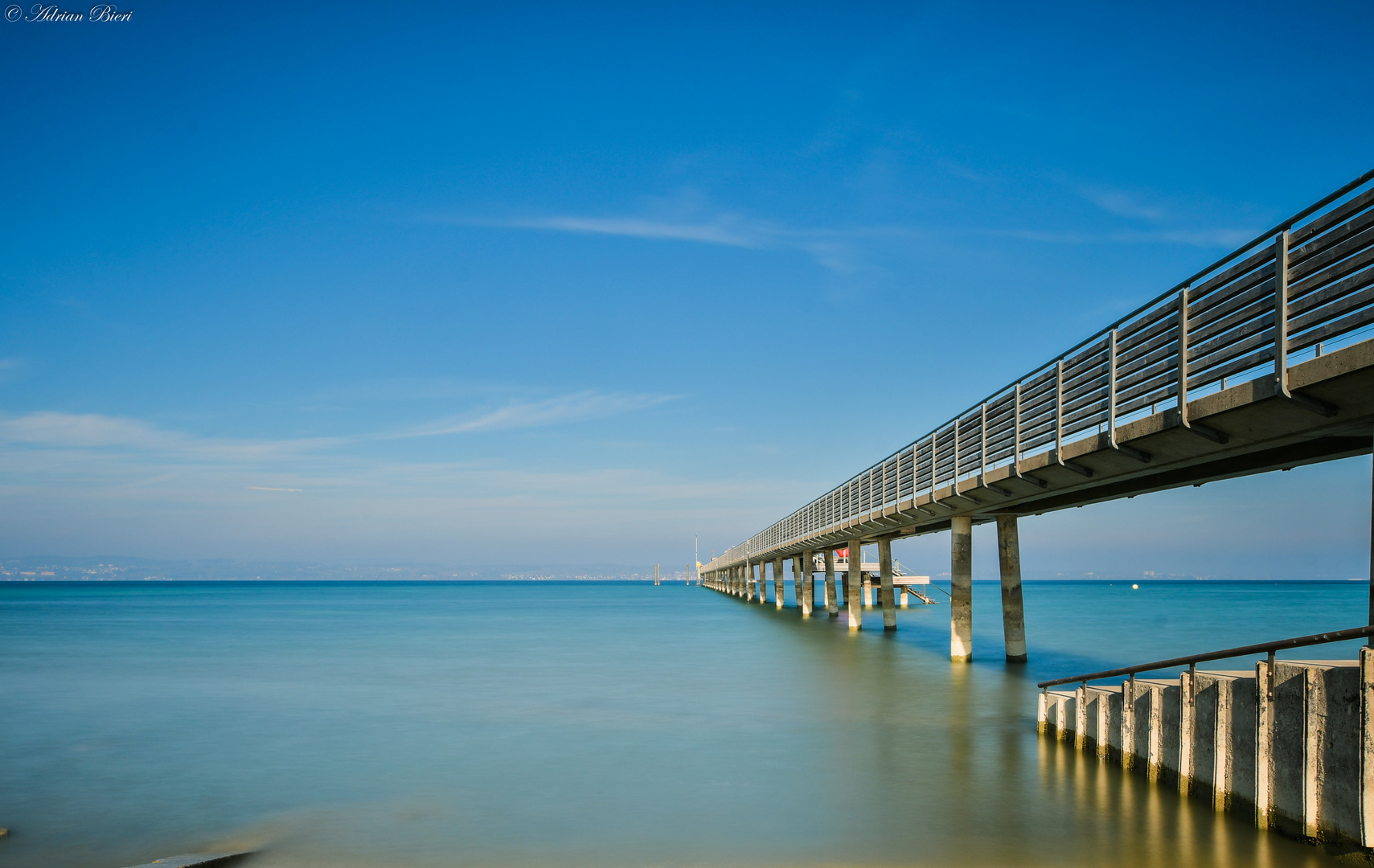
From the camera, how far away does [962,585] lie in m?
23.6

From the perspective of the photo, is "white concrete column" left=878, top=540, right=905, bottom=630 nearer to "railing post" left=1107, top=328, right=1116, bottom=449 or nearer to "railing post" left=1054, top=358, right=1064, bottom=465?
"railing post" left=1054, top=358, right=1064, bottom=465

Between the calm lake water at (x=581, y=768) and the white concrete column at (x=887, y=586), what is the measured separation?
25.4ft

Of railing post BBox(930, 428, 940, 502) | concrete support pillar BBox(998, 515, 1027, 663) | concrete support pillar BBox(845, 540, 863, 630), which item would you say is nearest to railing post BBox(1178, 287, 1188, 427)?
railing post BBox(930, 428, 940, 502)

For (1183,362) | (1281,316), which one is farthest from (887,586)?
(1281,316)

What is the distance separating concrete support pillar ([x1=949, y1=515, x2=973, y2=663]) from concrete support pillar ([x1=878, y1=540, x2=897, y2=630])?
38.9 ft

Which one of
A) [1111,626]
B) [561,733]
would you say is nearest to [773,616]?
[1111,626]

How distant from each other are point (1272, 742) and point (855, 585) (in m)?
31.7

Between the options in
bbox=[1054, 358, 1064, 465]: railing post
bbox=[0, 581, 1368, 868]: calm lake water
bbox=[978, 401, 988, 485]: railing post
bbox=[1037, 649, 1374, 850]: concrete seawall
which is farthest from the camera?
bbox=[978, 401, 988, 485]: railing post

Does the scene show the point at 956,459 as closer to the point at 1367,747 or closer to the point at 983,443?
the point at 983,443

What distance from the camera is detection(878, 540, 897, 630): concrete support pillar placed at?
3700 centimetres

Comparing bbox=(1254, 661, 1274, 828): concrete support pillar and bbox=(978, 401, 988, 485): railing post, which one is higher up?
bbox=(978, 401, 988, 485): railing post

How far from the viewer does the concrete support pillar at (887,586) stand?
3700 centimetres

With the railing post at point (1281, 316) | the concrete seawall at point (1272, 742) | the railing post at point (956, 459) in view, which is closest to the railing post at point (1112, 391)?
the concrete seawall at point (1272, 742)

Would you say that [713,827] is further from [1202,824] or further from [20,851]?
[20,851]
